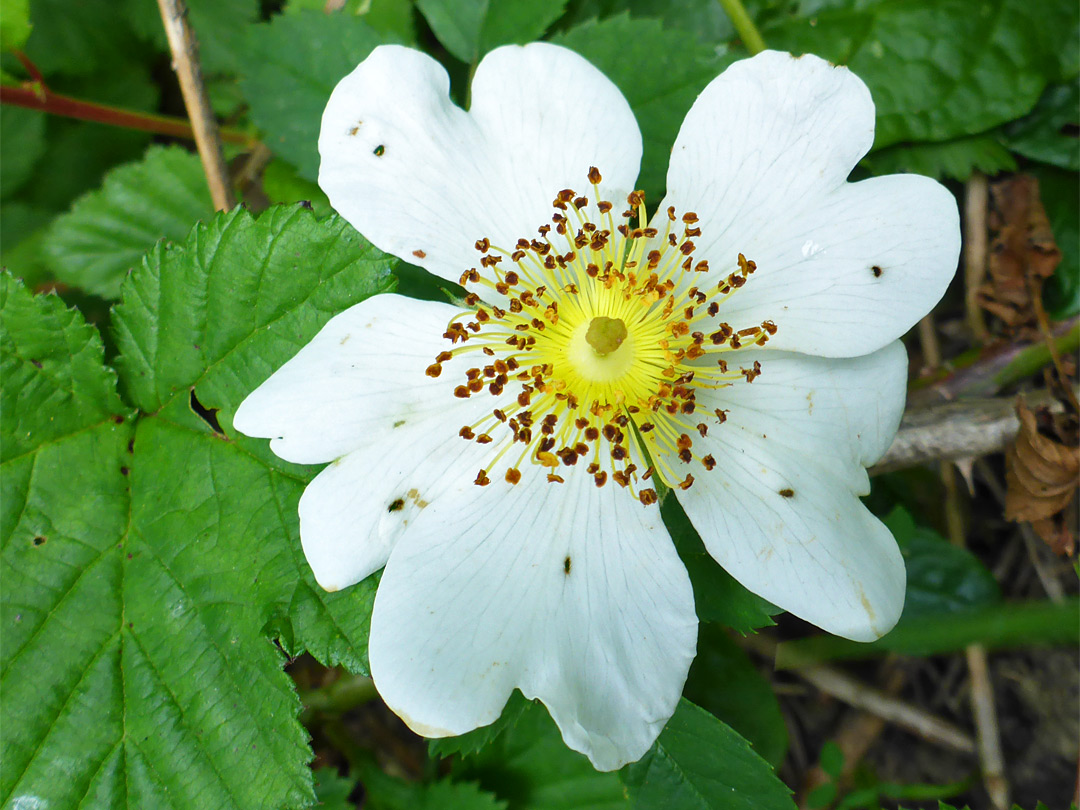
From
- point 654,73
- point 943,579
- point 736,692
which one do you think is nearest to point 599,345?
point 654,73

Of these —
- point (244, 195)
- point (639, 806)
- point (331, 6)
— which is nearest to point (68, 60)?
point (244, 195)

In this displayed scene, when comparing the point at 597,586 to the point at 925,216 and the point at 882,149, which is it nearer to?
the point at 925,216

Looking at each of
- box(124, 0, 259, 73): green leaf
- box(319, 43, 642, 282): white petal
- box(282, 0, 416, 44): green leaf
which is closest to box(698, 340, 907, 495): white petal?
box(319, 43, 642, 282): white petal

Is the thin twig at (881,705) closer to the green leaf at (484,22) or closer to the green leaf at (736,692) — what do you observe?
the green leaf at (736,692)

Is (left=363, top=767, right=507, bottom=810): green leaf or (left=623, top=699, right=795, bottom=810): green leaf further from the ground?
(left=623, top=699, right=795, bottom=810): green leaf

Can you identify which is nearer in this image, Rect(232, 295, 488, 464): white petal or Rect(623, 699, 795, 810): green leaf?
Rect(232, 295, 488, 464): white petal

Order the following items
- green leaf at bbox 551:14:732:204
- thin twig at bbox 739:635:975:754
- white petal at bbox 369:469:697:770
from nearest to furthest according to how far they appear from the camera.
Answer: white petal at bbox 369:469:697:770 < green leaf at bbox 551:14:732:204 < thin twig at bbox 739:635:975:754

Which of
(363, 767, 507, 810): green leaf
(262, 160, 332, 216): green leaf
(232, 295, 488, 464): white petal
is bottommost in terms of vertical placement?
(363, 767, 507, 810): green leaf

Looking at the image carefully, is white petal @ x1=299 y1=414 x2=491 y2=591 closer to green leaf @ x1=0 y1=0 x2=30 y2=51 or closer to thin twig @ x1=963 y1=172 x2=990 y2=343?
→ green leaf @ x1=0 y1=0 x2=30 y2=51
